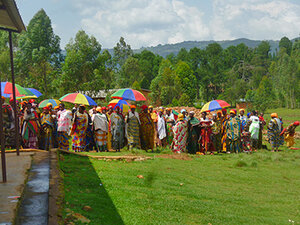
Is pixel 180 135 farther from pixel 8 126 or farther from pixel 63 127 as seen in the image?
pixel 8 126

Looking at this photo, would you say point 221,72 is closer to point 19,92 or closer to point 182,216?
point 19,92

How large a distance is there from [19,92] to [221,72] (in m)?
67.1

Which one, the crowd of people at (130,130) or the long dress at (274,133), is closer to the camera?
the crowd of people at (130,130)

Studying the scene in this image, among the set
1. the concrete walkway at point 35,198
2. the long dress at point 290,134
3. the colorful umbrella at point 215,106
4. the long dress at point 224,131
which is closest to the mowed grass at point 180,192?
the concrete walkway at point 35,198

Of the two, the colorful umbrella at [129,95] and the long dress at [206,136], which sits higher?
the colorful umbrella at [129,95]

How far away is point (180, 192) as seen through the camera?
7.32 meters

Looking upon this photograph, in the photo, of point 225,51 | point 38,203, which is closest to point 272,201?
point 38,203

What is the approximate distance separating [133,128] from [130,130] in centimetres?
13

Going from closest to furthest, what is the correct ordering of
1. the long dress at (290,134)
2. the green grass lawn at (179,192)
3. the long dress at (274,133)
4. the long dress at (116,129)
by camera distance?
the green grass lawn at (179,192)
the long dress at (116,129)
the long dress at (274,133)
the long dress at (290,134)

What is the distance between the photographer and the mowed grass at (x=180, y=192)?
578 cm

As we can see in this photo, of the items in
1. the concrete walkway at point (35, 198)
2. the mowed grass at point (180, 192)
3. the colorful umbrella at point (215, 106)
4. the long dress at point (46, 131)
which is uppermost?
the colorful umbrella at point (215, 106)

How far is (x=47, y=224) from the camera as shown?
13.7 ft

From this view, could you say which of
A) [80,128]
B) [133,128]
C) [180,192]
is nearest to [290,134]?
[133,128]

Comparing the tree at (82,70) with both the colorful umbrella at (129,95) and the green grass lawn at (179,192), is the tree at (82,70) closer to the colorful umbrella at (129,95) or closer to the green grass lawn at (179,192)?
the colorful umbrella at (129,95)
